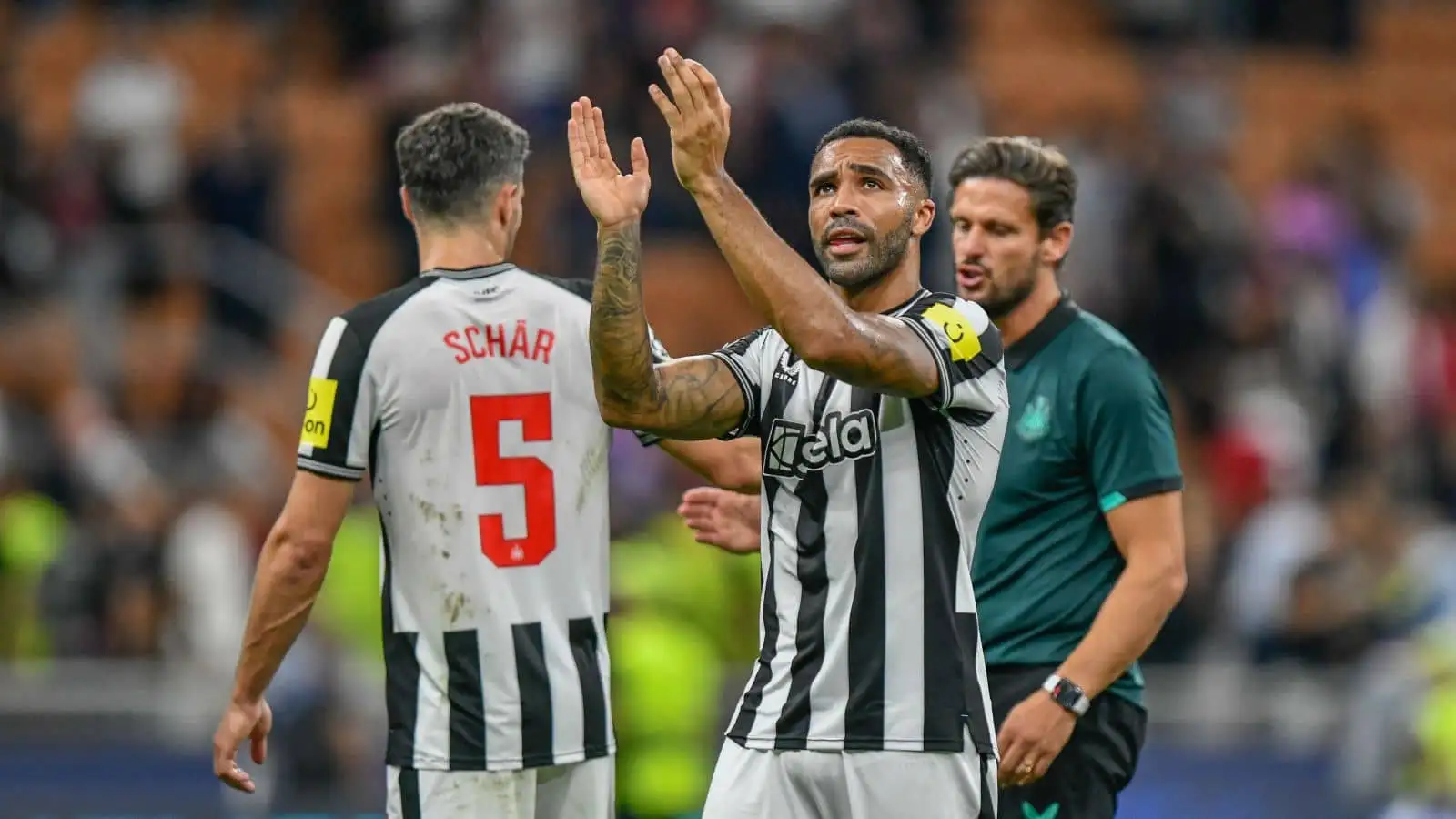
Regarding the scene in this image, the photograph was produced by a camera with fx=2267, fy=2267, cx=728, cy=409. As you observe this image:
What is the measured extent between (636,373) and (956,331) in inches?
29.3

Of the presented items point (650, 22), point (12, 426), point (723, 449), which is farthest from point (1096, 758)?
point (650, 22)

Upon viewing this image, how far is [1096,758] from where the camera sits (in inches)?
241

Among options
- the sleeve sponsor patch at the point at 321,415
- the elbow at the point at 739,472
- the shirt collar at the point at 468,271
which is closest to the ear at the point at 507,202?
the shirt collar at the point at 468,271

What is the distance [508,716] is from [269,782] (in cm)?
606

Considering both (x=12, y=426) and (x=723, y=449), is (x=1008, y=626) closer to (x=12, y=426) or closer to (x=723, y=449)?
(x=723, y=449)

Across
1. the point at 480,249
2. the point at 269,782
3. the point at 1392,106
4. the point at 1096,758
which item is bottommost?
the point at 269,782

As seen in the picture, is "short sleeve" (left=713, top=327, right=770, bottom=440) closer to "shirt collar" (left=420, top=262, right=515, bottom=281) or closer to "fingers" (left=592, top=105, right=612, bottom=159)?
"fingers" (left=592, top=105, right=612, bottom=159)

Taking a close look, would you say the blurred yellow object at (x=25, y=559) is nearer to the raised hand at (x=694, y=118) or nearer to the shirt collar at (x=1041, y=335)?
the shirt collar at (x=1041, y=335)

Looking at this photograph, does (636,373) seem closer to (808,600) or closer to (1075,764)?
(808,600)

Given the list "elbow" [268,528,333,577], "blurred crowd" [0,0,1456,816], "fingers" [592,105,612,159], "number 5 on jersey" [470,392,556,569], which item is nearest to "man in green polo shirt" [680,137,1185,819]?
"number 5 on jersey" [470,392,556,569]

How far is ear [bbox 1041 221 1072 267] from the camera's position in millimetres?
6367

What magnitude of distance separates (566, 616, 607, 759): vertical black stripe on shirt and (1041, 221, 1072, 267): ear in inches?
64.2

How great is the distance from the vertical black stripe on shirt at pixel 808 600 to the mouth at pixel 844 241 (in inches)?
11.8

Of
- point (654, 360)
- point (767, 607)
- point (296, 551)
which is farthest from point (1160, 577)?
point (296, 551)
